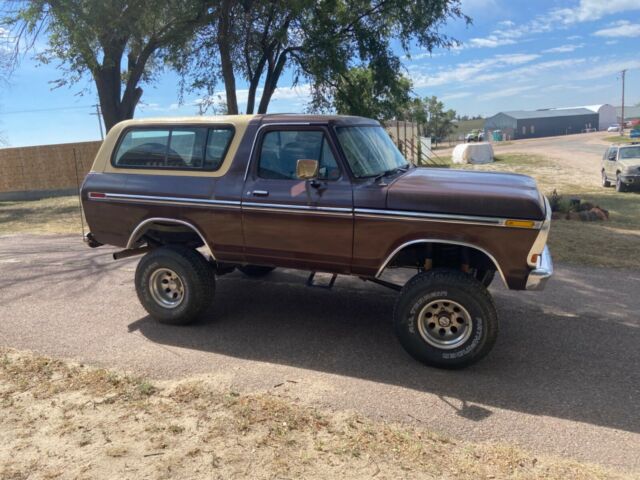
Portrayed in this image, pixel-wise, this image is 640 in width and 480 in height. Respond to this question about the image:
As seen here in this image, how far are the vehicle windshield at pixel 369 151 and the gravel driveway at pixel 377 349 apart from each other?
163 centimetres

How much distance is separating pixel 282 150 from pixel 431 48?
10432 millimetres

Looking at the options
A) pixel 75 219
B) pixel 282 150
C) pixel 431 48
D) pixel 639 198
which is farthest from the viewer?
pixel 639 198

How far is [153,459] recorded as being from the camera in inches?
124

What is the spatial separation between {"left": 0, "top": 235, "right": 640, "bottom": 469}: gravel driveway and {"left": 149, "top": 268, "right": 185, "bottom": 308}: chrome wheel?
28cm

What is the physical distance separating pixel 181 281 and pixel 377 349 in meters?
2.09

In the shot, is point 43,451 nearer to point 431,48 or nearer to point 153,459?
point 153,459

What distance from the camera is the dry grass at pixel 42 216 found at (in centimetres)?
1311

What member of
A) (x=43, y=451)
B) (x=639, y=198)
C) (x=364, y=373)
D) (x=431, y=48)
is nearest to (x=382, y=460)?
(x=364, y=373)

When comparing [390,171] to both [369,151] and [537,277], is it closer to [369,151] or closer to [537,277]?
[369,151]

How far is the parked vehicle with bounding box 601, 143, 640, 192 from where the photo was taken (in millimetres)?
19344

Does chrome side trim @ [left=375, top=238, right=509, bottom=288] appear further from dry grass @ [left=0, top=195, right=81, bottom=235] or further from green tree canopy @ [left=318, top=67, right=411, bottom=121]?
green tree canopy @ [left=318, top=67, right=411, bottom=121]

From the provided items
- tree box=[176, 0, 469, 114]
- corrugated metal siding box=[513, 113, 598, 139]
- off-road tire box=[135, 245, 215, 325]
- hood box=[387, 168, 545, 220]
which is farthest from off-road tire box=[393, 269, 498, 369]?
corrugated metal siding box=[513, 113, 598, 139]

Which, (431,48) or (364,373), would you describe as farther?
(431,48)

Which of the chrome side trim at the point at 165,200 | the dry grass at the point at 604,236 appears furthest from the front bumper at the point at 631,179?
the chrome side trim at the point at 165,200
